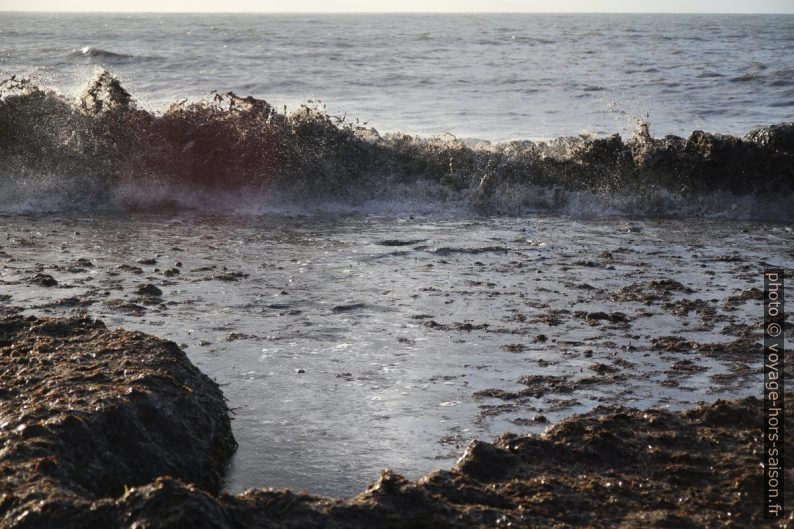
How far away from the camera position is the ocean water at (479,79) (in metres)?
19.0

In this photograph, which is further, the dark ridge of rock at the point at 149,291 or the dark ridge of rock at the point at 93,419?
the dark ridge of rock at the point at 149,291

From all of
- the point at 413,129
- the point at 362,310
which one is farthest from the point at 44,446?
the point at 413,129

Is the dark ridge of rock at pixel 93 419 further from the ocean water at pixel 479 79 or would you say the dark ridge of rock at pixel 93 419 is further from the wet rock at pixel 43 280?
the ocean water at pixel 479 79

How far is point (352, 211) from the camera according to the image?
1205 cm

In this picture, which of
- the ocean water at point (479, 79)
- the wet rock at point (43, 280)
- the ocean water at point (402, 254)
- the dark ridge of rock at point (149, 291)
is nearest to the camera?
the ocean water at point (402, 254)

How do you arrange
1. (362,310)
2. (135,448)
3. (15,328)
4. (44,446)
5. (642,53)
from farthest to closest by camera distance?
(642,53), (362,310), (15,328), (135,448), (44,446)

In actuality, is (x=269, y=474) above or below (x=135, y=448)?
below

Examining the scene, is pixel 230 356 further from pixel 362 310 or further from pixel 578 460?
pixel 578 460

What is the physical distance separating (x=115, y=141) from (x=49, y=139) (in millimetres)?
971

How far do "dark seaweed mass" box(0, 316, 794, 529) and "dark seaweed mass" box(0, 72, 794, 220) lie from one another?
7.99 m

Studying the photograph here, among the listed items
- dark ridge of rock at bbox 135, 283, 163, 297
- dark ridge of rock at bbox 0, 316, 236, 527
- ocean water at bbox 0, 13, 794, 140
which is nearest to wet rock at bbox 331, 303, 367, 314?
dark ridge of rock at bbox 135, 283, 163, 297

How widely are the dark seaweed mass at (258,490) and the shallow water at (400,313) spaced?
0.45m

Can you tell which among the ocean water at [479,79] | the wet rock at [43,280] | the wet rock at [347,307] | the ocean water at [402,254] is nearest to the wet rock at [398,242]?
the ocean water at [402,254]

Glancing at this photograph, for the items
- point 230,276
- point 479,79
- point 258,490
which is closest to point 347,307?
point 230,276
